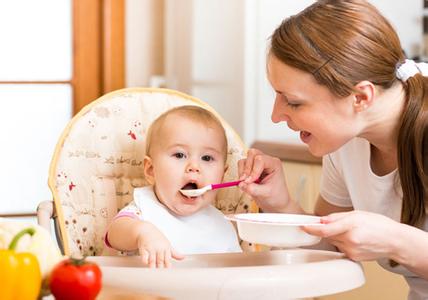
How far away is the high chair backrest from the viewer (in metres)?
2.06

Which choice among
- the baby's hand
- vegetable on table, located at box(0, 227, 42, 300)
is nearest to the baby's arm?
the baby's hand

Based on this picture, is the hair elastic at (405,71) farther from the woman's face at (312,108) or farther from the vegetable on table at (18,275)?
the vegetable on table at (18,275)

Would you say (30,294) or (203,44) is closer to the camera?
(30,294)

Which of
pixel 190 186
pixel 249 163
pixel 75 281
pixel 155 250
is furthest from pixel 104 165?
pixel 75 281

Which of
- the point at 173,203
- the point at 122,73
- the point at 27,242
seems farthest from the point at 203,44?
the point at 27,242

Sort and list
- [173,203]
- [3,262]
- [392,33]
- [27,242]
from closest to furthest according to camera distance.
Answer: [3,262] → [27,242] → [392,33] → [173,203]

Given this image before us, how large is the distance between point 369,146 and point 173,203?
0.45m

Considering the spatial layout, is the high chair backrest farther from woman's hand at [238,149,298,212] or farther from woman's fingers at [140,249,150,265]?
woman's fingers at [140,249,150,265]

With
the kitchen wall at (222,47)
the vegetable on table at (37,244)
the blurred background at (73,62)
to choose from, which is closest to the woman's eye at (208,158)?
the vegetable on table at (37,244)

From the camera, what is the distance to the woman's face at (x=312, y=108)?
1.77 metres

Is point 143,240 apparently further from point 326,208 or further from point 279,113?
point 326,208

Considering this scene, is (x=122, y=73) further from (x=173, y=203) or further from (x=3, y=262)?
(x=3, y=262)

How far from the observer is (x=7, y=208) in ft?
12.1

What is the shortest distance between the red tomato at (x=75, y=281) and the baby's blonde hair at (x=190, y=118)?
798 mm
